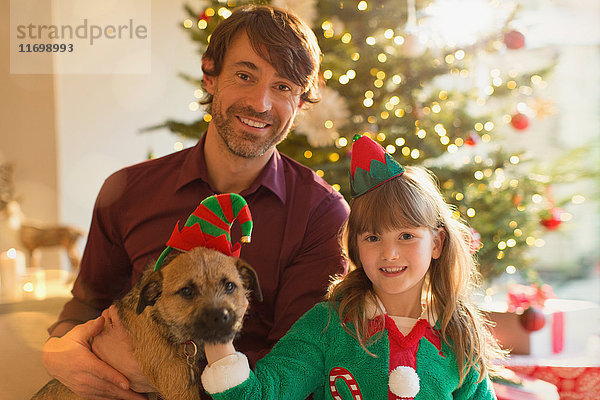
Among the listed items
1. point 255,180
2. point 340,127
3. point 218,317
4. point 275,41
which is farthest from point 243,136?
point 340,127

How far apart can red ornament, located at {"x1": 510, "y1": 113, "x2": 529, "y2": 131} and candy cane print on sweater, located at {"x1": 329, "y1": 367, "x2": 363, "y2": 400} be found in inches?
83.2

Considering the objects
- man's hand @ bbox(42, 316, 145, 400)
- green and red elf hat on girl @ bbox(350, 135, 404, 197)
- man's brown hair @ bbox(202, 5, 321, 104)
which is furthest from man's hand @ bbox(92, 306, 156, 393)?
man's brown hair @ bbox(202, 5, 321, 104)

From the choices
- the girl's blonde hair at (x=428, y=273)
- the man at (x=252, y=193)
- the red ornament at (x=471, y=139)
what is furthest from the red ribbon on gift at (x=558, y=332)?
the man at (x=252, y=193)

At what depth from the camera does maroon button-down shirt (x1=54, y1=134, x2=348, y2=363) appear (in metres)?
1.65

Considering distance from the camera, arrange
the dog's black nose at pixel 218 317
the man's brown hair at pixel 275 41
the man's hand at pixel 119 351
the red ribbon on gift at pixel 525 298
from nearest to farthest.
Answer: the dog's black nose at pixel 218 317, the man's hand at pixel 119 351, the man's brown hair at pixel 275 41, the red ribbon on gift at pixel 525 298

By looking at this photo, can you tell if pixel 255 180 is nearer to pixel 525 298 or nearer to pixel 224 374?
pixel 224 374

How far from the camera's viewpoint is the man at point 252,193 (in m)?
1.65

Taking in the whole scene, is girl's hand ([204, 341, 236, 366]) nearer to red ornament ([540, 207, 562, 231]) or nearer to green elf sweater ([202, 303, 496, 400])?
green elf sweater ([202, 303, 496, 400])

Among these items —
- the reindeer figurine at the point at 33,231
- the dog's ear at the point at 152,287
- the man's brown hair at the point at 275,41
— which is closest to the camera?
the dog's ear at the point at 152,287

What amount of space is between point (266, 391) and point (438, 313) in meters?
0.51

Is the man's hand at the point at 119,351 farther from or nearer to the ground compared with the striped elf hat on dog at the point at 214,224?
nearer to the ground

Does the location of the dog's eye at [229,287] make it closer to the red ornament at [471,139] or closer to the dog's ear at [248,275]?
the dog's ear at [248,275]

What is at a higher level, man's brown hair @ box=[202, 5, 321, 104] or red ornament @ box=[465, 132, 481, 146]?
man's brown hair @ box=[202, 5, 321, 104]

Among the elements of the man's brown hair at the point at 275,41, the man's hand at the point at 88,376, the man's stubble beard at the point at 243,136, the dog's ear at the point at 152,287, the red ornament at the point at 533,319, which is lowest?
the red ornament at the point at 533,319
